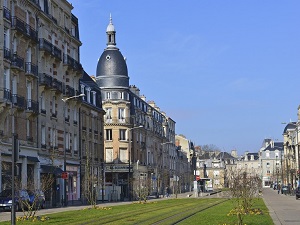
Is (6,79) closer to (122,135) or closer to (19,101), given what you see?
(19,101)

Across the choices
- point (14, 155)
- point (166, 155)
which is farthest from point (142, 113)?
point (14, 155)

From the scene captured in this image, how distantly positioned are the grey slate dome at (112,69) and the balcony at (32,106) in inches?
1591

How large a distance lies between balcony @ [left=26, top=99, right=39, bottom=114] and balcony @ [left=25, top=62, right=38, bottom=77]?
2280 mm

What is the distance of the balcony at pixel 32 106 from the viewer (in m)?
49.7

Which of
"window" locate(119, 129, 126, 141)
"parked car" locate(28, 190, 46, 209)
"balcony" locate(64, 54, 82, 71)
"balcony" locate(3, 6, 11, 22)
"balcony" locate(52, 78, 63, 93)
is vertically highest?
"balcony" locate(3, 6, 11, 22)

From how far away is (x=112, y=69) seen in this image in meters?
91.9

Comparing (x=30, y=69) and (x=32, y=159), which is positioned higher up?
(x=30, y=69)

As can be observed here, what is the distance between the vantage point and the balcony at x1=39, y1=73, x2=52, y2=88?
2085 inches

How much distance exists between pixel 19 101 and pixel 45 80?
6.26 m

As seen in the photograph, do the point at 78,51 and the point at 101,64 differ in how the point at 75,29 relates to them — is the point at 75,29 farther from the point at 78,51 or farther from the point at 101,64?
the point at 101,64

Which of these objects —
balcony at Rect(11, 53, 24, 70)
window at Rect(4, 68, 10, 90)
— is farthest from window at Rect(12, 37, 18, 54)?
window at Rect(4, 68, 10, 90)

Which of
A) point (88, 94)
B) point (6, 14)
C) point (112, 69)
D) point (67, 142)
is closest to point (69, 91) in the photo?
point (67, 142)

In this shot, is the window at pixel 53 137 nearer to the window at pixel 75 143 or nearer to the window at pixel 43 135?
the window at pixel 43 135

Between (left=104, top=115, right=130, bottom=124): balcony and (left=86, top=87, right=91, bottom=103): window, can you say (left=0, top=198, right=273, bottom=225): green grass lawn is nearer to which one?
(left=86, top=87, right=91, bottom=103): window
